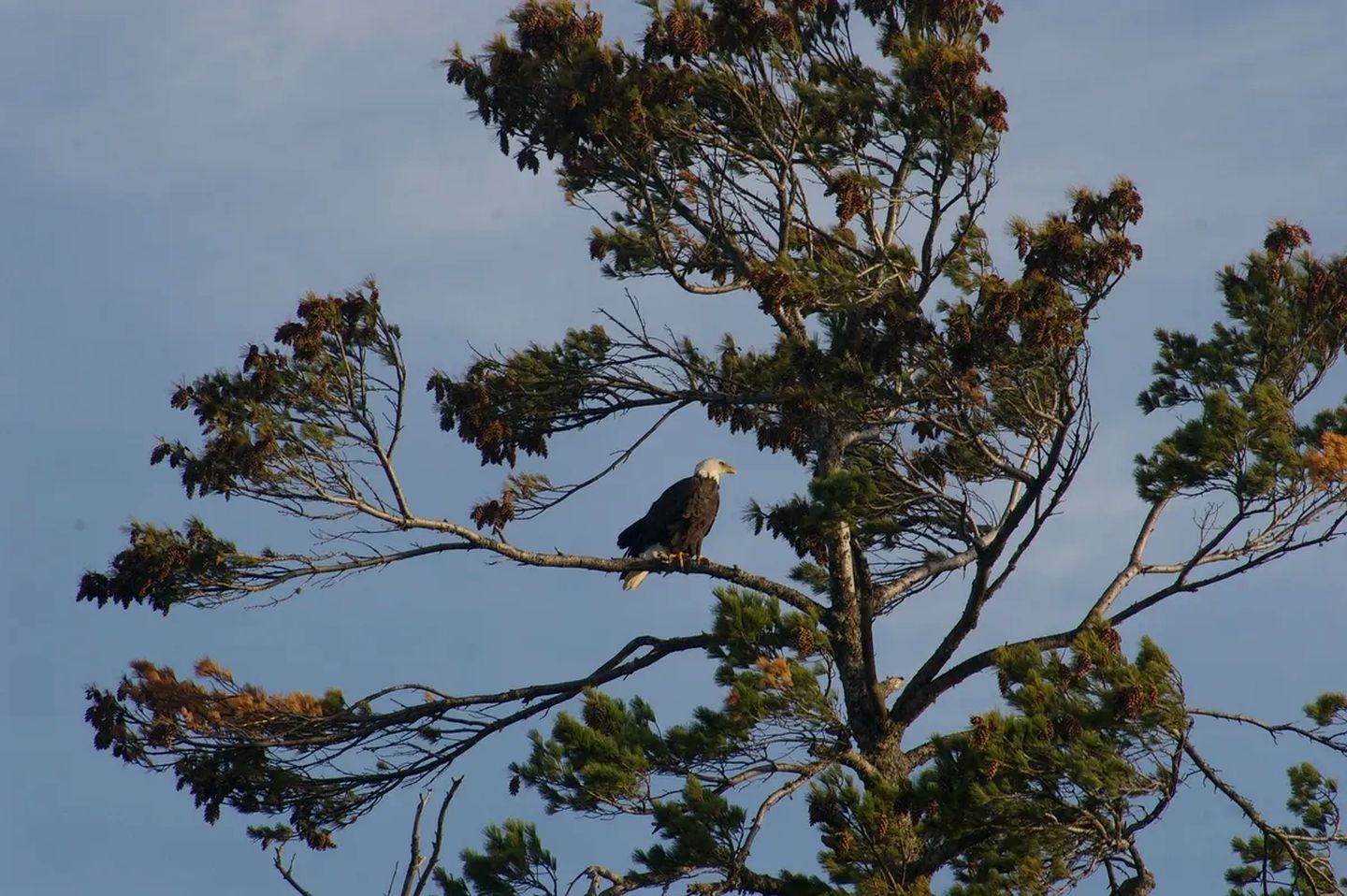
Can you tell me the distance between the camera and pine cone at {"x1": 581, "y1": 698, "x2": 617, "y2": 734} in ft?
31.3

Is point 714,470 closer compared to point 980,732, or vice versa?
point 980,732

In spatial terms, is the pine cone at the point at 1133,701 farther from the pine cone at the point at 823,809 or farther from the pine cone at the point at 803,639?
the pine cone at the point at 803,639

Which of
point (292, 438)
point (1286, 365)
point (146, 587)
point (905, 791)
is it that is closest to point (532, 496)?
point (292, 438)

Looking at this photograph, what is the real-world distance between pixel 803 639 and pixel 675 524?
3.53m

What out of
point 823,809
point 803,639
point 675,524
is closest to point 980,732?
point 823,809

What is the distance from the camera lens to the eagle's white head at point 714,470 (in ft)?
44.3

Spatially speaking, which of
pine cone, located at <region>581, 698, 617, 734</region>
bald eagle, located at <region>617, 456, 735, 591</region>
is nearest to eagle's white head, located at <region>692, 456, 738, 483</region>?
bald eagle, located at <region>617, 456, 735, 591</region>

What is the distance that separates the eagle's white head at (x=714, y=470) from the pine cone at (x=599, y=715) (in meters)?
4.03

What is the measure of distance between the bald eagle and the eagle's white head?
0.35 meters

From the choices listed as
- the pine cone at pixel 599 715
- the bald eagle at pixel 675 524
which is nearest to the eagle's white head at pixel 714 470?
the bald eagle at pixel 675 524

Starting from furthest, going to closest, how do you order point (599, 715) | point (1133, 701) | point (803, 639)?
1. point (599, 715)
2. point (803, 639)
3. point (1133, 701)

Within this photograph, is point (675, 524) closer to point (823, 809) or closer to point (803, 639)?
point (803, 639)

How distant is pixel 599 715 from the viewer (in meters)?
9.57

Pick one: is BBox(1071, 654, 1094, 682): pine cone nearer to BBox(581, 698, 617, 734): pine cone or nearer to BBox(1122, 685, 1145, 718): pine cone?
BBox(1122, 685, 1145, 718): pine cone
